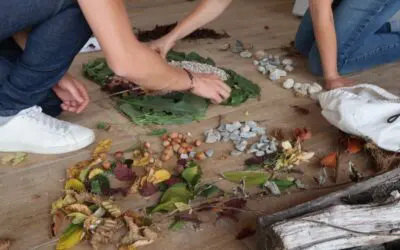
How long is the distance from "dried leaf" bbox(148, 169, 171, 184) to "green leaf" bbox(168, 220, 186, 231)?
16 centimetres

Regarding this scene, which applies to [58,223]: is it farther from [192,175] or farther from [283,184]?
[283,184]

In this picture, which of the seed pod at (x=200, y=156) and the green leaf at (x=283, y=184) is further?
the seed pod at (x=200, y=156)

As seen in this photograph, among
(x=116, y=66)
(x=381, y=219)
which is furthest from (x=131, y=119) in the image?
(x=381, y=219)

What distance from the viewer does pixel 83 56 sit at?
2.03m

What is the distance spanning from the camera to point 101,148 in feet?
4.70

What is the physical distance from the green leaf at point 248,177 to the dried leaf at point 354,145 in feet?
→ 0.99

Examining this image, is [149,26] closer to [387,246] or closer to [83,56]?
[83,56]

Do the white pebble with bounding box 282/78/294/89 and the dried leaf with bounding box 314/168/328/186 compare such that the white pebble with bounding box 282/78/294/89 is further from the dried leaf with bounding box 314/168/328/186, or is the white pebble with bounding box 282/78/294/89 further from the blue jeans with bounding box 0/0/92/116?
the blue jeans with bounding box 0/0/92/116

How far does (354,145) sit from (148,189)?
0.64 m

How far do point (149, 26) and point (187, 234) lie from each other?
1.48 m

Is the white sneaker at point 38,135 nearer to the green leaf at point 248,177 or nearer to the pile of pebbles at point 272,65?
the green leaf at point 248,177

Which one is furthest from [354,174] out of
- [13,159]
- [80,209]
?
[13,159]

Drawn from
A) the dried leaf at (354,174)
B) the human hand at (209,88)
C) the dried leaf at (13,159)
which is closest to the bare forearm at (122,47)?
the human hand at (209,88)

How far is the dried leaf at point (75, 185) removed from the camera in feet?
4.11
